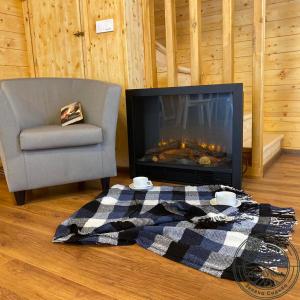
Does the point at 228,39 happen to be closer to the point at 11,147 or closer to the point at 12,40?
the point at 11,147

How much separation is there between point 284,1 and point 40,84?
2513 millimetres

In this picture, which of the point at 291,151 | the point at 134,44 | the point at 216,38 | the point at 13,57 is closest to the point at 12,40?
the point at 13,57

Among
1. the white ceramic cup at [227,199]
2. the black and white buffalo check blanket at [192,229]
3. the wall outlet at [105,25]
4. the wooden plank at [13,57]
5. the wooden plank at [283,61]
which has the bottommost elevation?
the black and white buffalo check blanket at [192,229]

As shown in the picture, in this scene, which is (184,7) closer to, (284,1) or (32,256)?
(284,1)

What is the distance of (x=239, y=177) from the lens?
1941mm

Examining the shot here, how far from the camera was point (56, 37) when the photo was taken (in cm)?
275

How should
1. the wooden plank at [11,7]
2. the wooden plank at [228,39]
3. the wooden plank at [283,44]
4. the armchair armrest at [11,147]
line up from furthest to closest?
the wooden plank at [283,44] < the wooden plank at [11,7] < the wooden plank at [228,39] < the armchair armrest at [11,147]

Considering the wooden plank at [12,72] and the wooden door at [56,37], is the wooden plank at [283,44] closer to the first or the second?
the wooden door at [56,37]

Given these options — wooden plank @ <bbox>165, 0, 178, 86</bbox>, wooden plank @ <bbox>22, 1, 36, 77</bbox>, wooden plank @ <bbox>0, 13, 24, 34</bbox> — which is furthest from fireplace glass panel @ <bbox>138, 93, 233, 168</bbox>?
wooden plank @ <bbox>0, 13, 24, 34</bbox>

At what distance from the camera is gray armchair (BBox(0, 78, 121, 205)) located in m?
1.82

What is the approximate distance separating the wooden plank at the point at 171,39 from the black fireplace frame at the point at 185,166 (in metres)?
0.30

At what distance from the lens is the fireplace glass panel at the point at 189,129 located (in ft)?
6.60

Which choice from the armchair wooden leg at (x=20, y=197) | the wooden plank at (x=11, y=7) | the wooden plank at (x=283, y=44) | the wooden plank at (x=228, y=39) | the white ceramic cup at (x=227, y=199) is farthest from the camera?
the wooden plank at (x=283, y=44)

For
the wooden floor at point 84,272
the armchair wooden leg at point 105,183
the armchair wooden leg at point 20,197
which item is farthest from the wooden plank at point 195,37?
the armchair wooden leg at point 20,197
